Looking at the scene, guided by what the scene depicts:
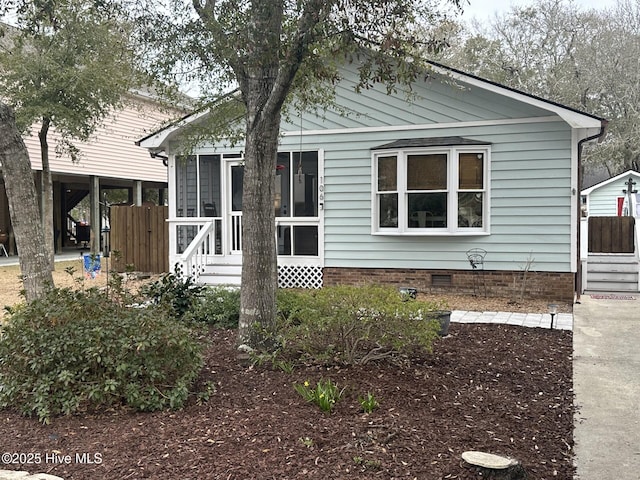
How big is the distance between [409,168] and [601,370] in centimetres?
537

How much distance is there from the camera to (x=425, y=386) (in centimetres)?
434

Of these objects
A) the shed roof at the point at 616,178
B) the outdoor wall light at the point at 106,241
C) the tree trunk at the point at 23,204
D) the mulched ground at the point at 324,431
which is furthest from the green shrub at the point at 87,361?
the shed roof at the point at 616,178

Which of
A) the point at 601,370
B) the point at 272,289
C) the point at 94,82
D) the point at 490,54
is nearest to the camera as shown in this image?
the point at 272,289

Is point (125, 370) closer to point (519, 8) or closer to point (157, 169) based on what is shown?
point (157, 169)

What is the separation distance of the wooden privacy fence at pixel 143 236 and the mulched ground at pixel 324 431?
920cm

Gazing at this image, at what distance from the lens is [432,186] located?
9820 millimetres

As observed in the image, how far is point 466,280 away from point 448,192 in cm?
157

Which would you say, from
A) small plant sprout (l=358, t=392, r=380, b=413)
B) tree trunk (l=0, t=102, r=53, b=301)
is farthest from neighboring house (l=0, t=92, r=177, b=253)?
small plant sprout (l=358, t=392, r=380, b=413)

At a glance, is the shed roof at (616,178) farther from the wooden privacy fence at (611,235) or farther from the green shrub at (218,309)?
the green shrub at (218,309)

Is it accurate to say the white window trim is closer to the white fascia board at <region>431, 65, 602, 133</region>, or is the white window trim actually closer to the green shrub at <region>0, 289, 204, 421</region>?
A: the white fascia board at <region>431, 65, 602, 133</region>

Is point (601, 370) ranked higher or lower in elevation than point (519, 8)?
lower

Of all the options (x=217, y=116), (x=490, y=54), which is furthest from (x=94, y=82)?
(x=490, y=54)

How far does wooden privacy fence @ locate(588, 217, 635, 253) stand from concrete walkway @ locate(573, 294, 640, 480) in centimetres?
827

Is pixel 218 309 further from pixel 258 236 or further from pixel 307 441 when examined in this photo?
pixel 307 441
